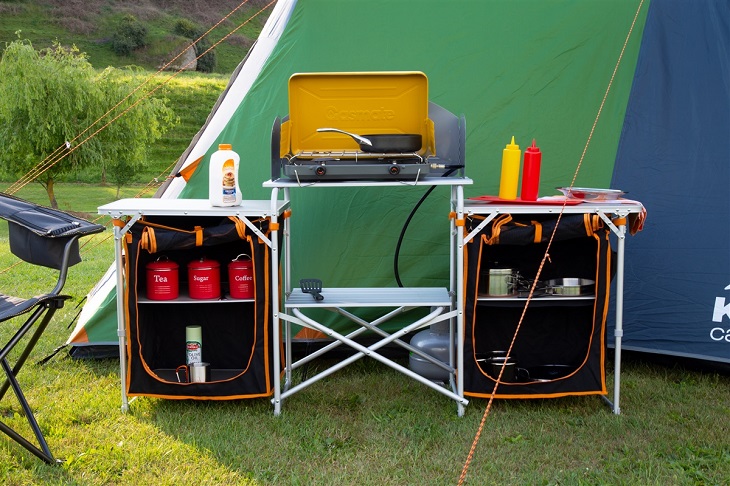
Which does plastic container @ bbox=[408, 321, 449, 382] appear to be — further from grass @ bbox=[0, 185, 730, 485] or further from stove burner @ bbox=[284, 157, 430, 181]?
stove burner @ bbox=[284, 157, 430, 181]

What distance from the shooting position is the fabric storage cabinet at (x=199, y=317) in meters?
2.60

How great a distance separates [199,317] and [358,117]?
3.43 feet

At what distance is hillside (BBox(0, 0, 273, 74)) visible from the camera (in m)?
35.8

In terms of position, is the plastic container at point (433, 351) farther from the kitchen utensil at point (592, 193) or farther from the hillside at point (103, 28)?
the hillside at point (103, 28)

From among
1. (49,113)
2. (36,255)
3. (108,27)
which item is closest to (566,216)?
(36,255)

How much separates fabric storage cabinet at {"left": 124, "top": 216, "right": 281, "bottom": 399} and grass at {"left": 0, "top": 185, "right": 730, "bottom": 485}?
0.35 feet

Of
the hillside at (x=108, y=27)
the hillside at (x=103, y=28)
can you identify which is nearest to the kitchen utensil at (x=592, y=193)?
the hillside at (x=108, y=27)

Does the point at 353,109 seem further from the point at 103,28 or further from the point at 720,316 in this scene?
the point at 103,28

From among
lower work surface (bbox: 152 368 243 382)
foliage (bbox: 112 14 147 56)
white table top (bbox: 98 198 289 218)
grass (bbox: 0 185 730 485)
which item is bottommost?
grass (bbox: 0 185 730 485)

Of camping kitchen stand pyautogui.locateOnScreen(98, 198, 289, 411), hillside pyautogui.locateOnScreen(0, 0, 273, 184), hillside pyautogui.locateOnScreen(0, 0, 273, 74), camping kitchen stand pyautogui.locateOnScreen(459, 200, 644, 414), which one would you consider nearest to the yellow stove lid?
camping kitchen stand pyautogui.locateOnScreen(98, 198, 289, 411)

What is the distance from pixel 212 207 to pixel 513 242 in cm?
106

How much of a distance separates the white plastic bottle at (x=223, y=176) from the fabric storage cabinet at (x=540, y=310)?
85 centimetres

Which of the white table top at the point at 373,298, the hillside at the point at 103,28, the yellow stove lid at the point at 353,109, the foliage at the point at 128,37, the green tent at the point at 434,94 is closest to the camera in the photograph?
the white table top at the point at 373,298

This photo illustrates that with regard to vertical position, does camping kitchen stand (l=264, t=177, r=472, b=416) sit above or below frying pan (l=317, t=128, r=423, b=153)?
below
